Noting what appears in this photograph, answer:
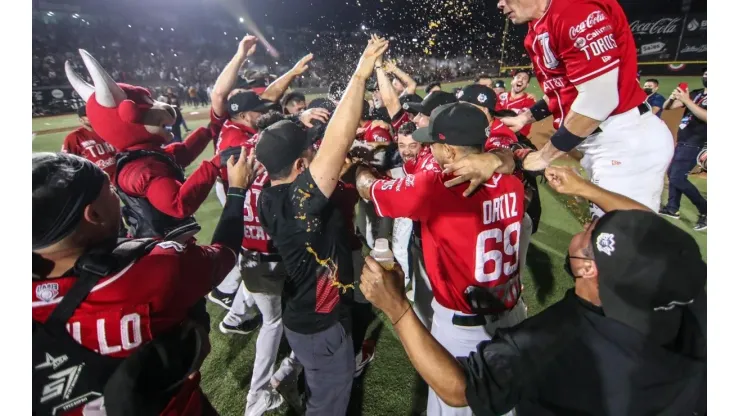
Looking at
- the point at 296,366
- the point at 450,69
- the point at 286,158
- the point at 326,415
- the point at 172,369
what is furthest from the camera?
the point at 450,69

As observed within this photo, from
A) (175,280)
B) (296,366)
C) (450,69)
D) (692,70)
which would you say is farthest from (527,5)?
(692,70)

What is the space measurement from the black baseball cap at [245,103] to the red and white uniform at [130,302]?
8.46ft

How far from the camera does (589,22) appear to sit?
190 cm

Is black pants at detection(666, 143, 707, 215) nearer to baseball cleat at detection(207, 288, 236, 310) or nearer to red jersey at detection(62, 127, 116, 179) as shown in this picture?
baseball cleat at detection(207, 288, 236, 310)

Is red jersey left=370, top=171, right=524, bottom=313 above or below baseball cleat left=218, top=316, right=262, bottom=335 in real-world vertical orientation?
above

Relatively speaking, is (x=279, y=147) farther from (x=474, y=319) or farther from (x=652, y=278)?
(x=652, y=278)

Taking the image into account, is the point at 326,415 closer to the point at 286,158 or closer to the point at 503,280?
the point at 503,280

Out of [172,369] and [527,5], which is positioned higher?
[527,5]

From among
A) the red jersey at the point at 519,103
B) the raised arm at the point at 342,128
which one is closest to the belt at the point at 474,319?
the raised arm at the point at 342,128

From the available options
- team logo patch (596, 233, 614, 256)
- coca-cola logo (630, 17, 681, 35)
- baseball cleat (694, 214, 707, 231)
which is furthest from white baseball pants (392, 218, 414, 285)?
coca-cola logo (630, 17, 681, 35)

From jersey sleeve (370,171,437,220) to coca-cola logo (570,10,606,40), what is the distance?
1.04 meters

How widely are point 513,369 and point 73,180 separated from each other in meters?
1.58

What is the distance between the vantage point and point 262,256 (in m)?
2.88

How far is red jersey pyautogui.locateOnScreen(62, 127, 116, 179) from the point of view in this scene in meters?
3.54
